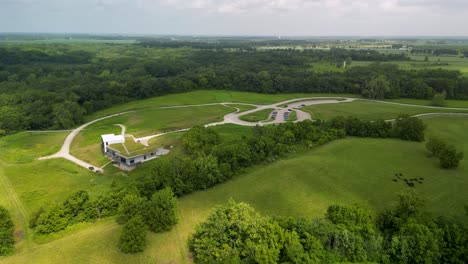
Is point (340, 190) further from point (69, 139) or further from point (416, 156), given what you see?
point (69, 139)

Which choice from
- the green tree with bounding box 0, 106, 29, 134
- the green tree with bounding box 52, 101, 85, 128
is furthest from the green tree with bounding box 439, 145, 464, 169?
the green tree with bounding box 0, 106, 29, 134

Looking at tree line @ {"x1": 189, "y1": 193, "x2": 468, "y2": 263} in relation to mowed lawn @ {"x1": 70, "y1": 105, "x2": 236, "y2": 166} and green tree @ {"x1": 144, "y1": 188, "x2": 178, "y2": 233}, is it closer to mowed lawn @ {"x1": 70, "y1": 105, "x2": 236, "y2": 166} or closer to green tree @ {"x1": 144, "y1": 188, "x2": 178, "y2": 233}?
green tree @ {"x1": 144, "y1": 188, "x2": 178, "y2": 233}

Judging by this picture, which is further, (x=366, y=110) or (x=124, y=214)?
(x=366, y=110)

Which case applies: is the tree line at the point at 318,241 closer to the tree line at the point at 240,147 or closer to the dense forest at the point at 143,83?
the tree line at the point at 240,147

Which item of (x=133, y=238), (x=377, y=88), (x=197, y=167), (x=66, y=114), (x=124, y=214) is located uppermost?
(x=377, y=88)

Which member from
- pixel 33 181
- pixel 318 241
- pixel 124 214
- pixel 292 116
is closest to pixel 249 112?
pixel 292 116

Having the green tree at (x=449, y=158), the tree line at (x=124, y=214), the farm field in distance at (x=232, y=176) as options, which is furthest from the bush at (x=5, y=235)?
the green tree at (x=449, y=158)

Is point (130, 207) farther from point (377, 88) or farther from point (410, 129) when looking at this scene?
point (377, 88)
